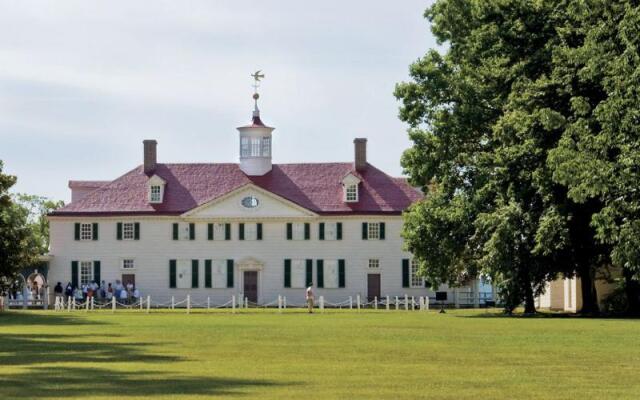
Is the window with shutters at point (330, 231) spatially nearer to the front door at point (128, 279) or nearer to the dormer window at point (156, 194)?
the dormer window at point (156, 194)

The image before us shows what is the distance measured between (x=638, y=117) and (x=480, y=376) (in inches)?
917

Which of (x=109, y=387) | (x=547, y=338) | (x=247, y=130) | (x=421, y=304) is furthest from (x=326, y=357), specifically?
(x=247, y=130)

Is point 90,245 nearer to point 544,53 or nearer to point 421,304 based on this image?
point 421,304

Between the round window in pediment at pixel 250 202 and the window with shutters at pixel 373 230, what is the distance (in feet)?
22.8

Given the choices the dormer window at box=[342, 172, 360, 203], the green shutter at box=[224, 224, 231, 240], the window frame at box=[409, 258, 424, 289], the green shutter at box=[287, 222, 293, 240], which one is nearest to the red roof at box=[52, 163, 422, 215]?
the dormer window at box=[342, 172, 360, 203]

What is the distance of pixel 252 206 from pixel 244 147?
6921 millimetres

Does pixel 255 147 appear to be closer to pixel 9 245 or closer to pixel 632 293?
pixel 9 245

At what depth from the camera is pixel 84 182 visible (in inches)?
3831

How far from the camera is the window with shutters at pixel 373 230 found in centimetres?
9069

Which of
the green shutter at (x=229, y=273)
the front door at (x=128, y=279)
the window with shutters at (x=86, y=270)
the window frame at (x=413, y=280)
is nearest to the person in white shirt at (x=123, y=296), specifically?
the front door at (x=128, y=279)

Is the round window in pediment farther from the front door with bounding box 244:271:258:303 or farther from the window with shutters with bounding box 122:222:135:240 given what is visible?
the window with shutters with bounding box 122:222:135:240

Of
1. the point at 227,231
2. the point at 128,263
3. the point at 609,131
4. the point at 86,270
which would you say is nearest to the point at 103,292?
the point at 86,270

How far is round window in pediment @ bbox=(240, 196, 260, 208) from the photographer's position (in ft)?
297

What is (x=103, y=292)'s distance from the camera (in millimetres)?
87875
